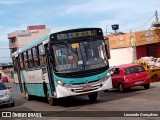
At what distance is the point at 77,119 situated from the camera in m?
11.7

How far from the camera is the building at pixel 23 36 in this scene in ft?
372

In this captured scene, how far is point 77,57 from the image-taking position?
1559cm

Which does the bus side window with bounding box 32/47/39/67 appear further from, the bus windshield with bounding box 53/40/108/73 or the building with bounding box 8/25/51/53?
the building with bounding box 8/25/51/53

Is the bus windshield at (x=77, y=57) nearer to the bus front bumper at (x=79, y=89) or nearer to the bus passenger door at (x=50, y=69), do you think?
the bus passenger door at (x=50, y=69)

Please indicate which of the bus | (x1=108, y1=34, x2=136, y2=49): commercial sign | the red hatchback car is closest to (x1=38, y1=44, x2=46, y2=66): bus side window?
the bus

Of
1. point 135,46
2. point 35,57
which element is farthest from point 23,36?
point 35,57

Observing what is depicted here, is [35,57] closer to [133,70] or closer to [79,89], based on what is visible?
[79,89]

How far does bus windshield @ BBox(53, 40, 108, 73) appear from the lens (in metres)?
15.5

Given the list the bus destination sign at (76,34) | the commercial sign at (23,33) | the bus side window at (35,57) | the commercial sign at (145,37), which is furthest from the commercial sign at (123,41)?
the commercial sign at (23,33)

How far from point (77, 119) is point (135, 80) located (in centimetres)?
996

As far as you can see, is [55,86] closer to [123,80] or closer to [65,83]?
[65,83]

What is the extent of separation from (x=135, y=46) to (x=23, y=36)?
7741 cm

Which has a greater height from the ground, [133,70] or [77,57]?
[77,57]

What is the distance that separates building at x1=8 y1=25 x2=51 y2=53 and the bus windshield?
97319 mm
